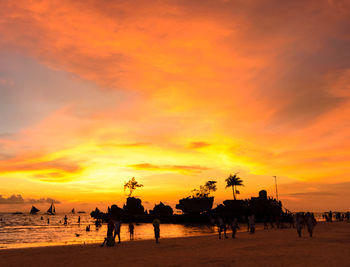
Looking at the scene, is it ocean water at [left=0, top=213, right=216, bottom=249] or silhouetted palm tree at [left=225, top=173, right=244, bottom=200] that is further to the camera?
silhouetted palm tree at [left=225, top=173, right=244, bottom=200]

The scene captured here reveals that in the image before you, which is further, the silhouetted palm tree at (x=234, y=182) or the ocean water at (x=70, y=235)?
the silhouetted palm tree at (x=234, y=182)

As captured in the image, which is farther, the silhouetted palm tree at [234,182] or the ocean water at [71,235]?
the silhouetted palm tree at [234,182]

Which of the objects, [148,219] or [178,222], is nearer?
[178,222]

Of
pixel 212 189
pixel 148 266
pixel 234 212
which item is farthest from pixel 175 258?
pixel 212 189

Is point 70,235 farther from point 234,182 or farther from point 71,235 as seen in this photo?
point 234,182

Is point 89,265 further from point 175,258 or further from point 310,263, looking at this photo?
point 310,263

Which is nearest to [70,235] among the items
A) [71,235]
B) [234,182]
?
[71,235]

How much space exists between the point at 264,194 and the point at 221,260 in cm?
10146

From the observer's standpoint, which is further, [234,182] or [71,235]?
[234,182]

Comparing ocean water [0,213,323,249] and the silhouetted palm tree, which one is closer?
ocean water [0,213,323,249]

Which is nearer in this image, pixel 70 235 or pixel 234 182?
pixel 70 235

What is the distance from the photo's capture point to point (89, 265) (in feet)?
53.0

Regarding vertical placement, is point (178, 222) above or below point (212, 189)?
below

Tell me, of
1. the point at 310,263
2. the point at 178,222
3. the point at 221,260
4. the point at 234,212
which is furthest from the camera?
the point at 178,222
